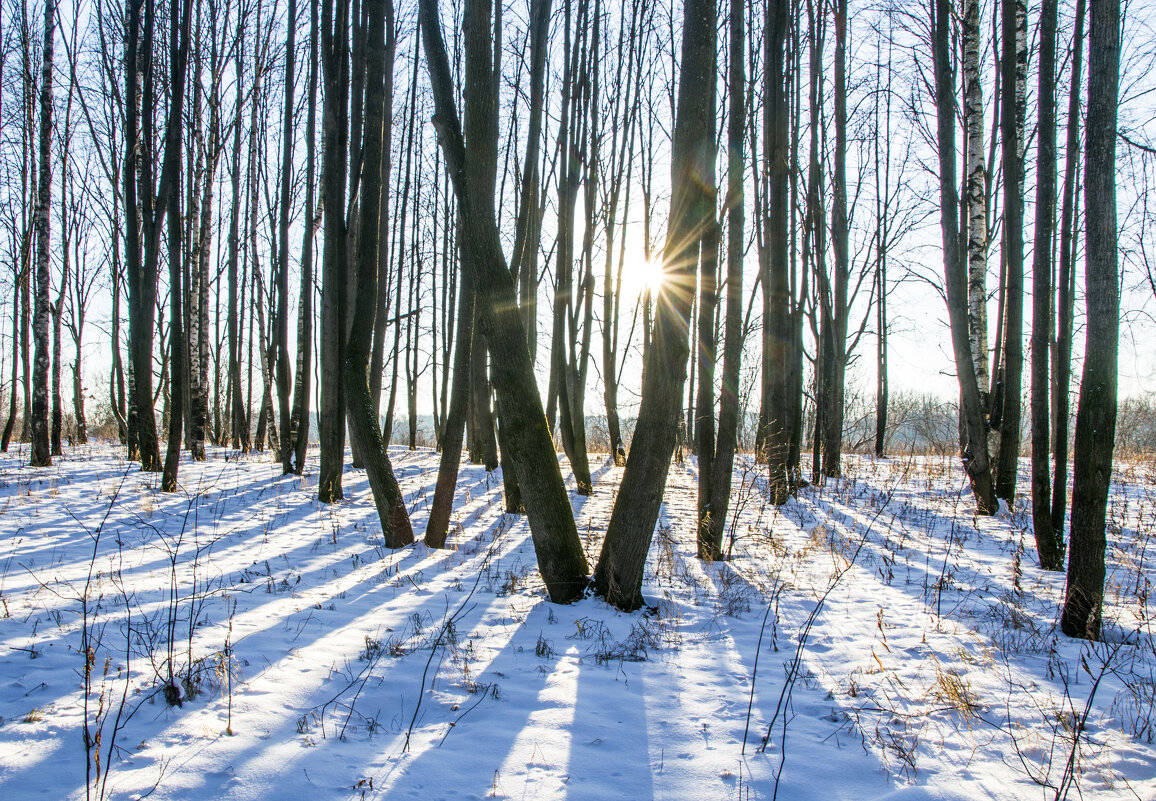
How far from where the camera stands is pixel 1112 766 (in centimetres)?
229

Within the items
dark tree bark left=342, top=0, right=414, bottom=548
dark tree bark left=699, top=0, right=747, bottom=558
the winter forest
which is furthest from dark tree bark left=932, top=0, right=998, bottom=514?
dark tree bark left=342, top=0, right=414, bottom=548

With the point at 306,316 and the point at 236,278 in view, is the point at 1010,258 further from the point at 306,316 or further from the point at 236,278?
the point at 236,278

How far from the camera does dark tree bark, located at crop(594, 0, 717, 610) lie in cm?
398

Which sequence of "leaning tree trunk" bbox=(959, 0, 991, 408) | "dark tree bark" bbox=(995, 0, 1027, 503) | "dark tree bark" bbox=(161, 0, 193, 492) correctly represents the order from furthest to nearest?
"leaning tree trunk" bbox=(959, 0, 991, 408) < "dark tree bark" bbox=(161, 0, 193, 492) < "dark tree bark" bbox=(995, 0, 1027, 503)

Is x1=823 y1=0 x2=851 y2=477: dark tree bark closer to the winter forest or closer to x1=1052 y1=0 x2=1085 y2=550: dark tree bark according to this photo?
the winter forest

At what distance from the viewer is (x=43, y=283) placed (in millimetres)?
10547

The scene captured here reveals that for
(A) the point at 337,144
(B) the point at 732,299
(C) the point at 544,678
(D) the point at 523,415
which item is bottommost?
(C) the point at 544,678

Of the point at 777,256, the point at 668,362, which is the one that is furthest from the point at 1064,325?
the point at 668,362

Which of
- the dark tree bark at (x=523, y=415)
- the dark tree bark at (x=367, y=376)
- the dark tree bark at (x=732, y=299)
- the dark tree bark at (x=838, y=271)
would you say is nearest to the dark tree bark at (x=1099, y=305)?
the dark tree bark at (x=732, y=299)

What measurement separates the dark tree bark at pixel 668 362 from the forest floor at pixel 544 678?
16.3 inches

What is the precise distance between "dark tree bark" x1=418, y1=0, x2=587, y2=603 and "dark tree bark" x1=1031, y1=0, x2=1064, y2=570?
392 cm

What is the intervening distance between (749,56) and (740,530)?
679cm

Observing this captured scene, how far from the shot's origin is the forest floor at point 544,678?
6.97 feet

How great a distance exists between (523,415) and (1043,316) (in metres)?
4.49
